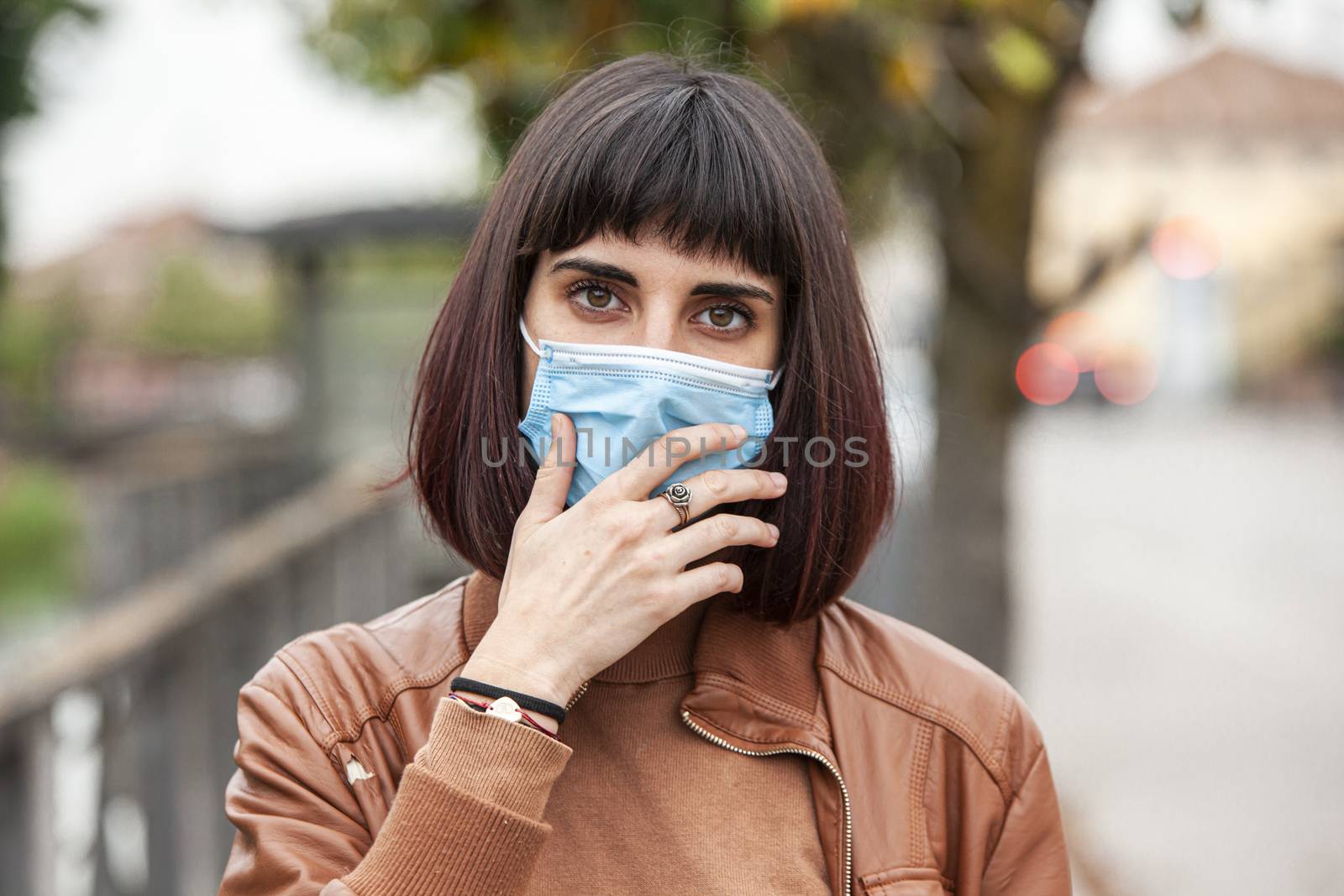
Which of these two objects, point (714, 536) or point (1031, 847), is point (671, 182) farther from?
point (1031, 847)

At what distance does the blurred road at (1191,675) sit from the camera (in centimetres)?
534

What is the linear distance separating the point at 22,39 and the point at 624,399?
5.67 metres

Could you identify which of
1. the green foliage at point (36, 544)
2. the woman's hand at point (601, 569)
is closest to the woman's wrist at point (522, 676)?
the woman's hand at point (601, 569)

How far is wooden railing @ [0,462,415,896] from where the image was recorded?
2.70m

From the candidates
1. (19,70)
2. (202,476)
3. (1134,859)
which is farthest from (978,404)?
(202,476)

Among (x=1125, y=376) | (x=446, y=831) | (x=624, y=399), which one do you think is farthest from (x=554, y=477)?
(x=1125, y=376)

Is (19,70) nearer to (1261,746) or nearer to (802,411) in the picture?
(802,411)

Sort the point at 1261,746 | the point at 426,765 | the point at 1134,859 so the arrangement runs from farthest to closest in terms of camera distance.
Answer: the point at 1261,746 < the point at 1134,859 < the point at 426,765

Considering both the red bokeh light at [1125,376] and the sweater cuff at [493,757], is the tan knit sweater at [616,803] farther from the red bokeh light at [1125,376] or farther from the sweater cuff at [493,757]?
the red bokeh light at [1125,376]

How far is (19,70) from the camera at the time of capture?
20.1ft

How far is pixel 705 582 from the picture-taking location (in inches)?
62.7

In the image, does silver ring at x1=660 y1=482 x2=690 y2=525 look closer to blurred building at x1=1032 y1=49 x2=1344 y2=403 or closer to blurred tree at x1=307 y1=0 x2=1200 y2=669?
blurred tree at x1=307 y1=0 x2=1200 y2=669

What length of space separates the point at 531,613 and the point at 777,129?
2.61ft

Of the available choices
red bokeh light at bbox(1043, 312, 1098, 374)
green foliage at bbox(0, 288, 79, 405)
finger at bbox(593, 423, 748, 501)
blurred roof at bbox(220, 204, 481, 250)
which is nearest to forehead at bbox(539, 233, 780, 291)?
finger at bbox(593, 423, 748, 501)
